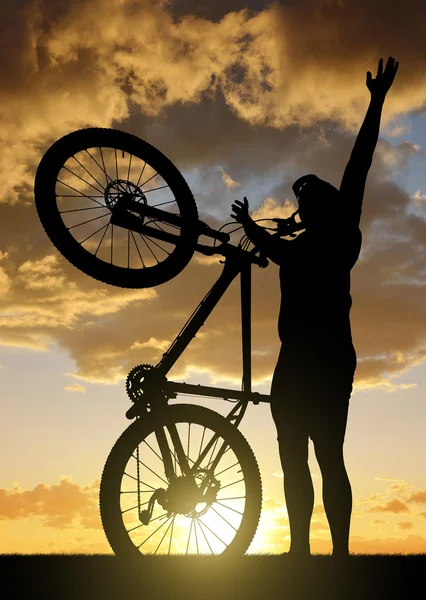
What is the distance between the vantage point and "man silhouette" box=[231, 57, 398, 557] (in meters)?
5.73

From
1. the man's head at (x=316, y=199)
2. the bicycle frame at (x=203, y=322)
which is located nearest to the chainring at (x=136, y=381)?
the bicycle frame at (x=203, y=322)

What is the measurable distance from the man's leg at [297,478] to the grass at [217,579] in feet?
0.92

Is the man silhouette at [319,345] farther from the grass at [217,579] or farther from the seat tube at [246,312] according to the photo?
the seat tube at [246,312]

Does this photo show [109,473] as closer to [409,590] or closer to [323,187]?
[409,590]

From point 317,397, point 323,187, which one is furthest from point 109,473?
point 323,187

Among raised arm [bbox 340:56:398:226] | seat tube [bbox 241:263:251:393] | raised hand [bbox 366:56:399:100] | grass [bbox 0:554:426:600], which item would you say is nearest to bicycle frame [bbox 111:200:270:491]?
seat tube [bbox 241:263:251:393]

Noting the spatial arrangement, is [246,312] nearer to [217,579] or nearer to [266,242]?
[266,242]

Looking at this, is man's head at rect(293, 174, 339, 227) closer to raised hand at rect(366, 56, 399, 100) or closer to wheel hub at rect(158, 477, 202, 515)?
raised hand at rect(366, 56, 399, 100)

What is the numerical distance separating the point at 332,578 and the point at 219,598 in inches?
37.2

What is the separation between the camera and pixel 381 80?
642cm

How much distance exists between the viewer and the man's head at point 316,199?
5.94 meters

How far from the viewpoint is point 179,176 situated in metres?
6.74

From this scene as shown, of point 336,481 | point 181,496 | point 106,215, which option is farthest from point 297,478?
point 106,215

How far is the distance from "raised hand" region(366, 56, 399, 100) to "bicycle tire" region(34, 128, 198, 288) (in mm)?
1851
